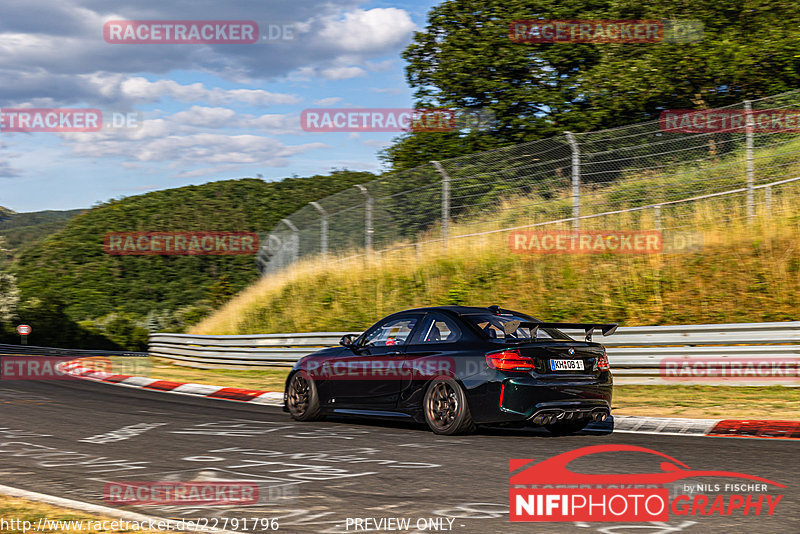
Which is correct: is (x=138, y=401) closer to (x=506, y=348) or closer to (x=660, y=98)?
(x=506, y=348)

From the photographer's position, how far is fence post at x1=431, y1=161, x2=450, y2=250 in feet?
62.1

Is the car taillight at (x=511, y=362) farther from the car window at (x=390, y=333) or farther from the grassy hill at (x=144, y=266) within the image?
the grassy hill at (x=144, y=266)

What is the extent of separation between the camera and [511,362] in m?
8.46

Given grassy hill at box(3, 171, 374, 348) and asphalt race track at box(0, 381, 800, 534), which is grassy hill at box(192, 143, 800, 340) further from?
grassy hill at box(3, 171, 374, 348)

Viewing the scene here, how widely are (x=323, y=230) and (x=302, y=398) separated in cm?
1293

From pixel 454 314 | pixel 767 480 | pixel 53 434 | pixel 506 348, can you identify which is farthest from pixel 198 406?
pixel 767 480

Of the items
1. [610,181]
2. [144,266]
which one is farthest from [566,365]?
[144,266]

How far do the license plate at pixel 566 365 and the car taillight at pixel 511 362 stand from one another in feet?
0.86

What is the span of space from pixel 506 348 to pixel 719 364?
4.92 m

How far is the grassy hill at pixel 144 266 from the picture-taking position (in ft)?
209

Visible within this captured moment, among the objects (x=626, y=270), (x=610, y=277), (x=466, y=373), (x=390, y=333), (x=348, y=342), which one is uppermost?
(x=626, y=270)

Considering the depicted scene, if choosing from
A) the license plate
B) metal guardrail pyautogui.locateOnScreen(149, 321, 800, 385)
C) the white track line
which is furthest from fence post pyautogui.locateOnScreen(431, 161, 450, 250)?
the white track line

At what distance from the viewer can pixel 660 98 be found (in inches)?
951

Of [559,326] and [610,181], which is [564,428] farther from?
[610,181]
